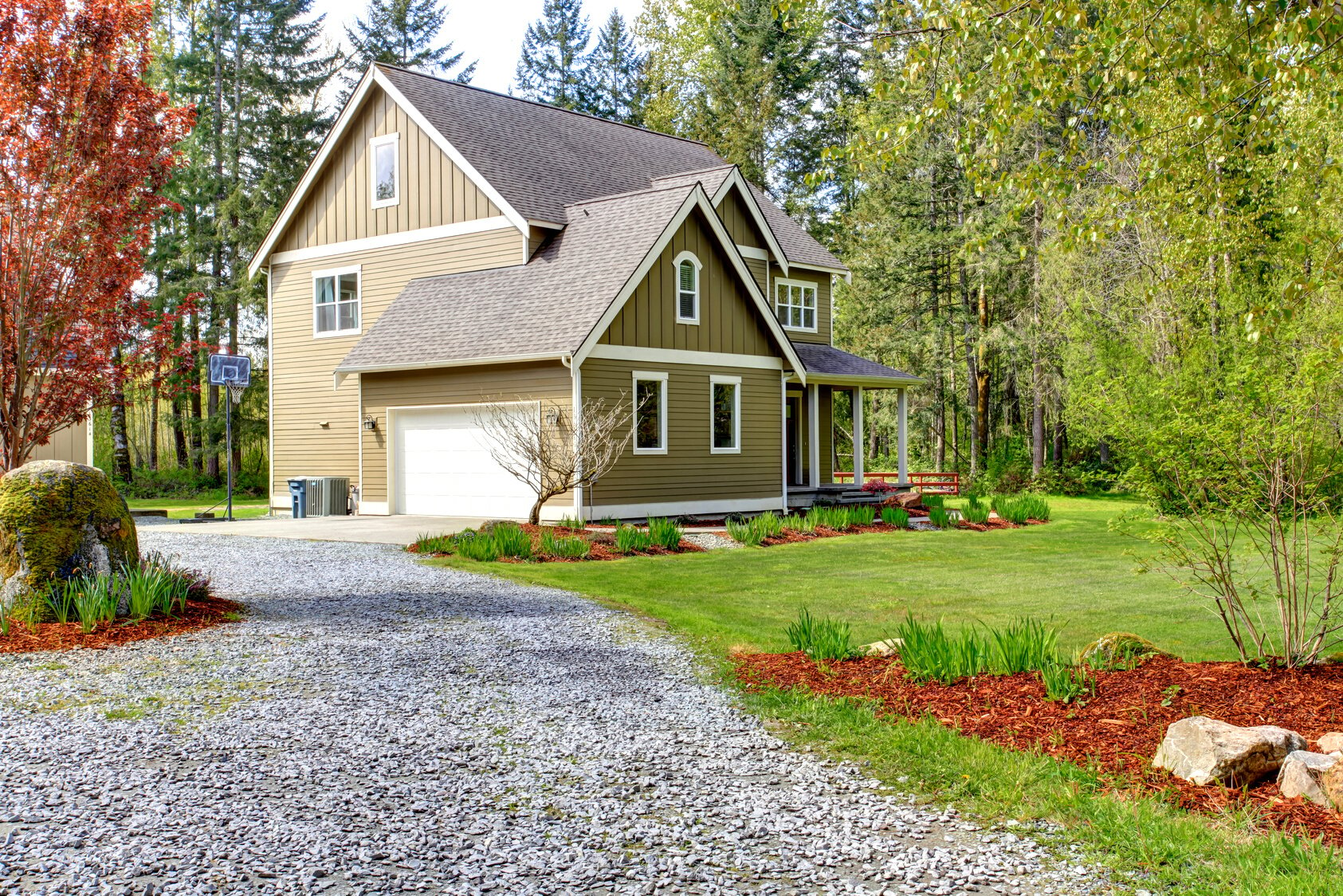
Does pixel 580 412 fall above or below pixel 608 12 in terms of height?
below

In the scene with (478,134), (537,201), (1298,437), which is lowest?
(1298,437)

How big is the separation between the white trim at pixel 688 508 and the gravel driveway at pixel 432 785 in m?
10.8

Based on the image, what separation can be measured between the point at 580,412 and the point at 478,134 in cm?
805

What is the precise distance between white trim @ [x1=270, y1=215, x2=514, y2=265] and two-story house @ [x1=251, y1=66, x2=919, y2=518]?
40mm

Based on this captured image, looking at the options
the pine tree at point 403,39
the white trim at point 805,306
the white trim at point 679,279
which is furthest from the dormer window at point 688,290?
the pine tree at point 403,39

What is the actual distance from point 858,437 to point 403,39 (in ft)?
95.4

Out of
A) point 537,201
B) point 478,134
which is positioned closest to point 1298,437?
point 537,201

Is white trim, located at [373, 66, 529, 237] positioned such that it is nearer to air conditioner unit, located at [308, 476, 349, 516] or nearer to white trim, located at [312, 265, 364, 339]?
white trim, located at [312, 265, 364, 339]

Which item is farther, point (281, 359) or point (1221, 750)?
point (281, 359)

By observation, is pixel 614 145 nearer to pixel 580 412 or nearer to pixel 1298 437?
pixel 580 412

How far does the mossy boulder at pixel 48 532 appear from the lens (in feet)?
28.2

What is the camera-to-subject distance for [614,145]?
26.9 m

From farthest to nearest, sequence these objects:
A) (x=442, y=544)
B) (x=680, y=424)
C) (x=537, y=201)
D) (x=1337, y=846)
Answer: (x=537, y=201), (x=680, y=424), (x=442, y=544), (x=1337, y=846)

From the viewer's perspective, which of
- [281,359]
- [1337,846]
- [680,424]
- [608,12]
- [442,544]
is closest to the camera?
[1337,846]
